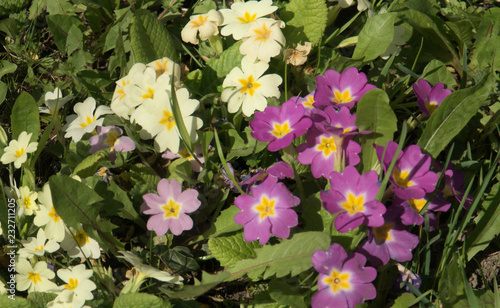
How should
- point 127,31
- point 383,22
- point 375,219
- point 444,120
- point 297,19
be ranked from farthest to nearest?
point 127,31
point 297,19
point 383,22
point 444,120
point 375,219

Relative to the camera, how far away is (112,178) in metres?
2.25

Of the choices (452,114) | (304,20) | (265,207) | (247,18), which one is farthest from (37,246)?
(452,114)

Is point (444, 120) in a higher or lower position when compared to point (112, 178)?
higher

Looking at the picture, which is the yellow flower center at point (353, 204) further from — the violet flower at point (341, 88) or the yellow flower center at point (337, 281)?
the violet flower at point (341, 88)

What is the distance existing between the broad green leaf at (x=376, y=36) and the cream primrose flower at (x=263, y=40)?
0.42 metres

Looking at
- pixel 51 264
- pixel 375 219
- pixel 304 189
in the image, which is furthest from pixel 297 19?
pixel 51 264

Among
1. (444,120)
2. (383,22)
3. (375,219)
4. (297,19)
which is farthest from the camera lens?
(297,19)

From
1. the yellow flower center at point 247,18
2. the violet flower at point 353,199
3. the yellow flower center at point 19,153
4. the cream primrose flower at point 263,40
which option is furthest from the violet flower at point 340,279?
the yellow flower center at point 19,153

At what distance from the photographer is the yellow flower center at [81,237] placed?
2.06 m

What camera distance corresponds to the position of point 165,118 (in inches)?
81.4

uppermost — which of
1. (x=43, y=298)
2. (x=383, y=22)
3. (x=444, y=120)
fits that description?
(x=383, y=22)

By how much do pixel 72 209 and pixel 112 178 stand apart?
314 mm

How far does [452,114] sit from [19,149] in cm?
187

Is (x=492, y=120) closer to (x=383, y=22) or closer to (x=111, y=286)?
(x=383, y=22)
